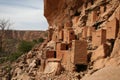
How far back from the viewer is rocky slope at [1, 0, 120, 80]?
479 inches

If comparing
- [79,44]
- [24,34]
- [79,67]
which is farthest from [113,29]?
[24,34]

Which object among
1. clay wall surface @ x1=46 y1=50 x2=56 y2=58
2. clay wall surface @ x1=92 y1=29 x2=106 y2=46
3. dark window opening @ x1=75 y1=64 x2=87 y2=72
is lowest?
dark window opening @ x1=75 y1=64 x2=87 y2=72

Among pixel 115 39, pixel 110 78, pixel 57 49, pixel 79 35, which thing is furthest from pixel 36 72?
pixel 110 78

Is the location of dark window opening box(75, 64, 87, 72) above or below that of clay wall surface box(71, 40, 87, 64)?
below

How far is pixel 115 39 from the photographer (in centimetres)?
1216

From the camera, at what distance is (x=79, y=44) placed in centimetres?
1326

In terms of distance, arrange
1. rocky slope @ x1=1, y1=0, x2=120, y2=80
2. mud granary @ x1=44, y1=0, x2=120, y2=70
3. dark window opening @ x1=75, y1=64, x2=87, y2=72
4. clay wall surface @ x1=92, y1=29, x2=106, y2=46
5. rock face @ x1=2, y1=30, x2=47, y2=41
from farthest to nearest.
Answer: rock face @ x1=2, y1=30, x2=47, y2=41
dark window opening @ x1=75, y1=64, x2=87, y2=72
mud granary @ x1=44, y1=0, x2=120, y2=70
clay wall surface @ x1=92, y1=29, x2=106, y2=46
rocky slope @ x1=1, y1=0, x2=120, y2=80

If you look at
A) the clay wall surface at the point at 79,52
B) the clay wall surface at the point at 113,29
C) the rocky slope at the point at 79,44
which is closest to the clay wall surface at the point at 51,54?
the rocky slope at the point at 79,44

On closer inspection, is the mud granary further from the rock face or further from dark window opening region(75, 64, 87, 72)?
the rock face

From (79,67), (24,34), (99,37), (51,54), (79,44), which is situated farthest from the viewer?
(24,34)

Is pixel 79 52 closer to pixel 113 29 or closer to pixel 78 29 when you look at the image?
pixel 113 29

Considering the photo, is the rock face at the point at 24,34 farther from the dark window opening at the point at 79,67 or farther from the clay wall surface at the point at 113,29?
the clay wall surface at the point at 113,29

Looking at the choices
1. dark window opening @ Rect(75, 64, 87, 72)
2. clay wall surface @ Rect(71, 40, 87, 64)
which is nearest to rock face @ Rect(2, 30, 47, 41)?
dark window opening @ Rect(75, 64, 87, 72)

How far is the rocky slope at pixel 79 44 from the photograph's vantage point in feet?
39.9
